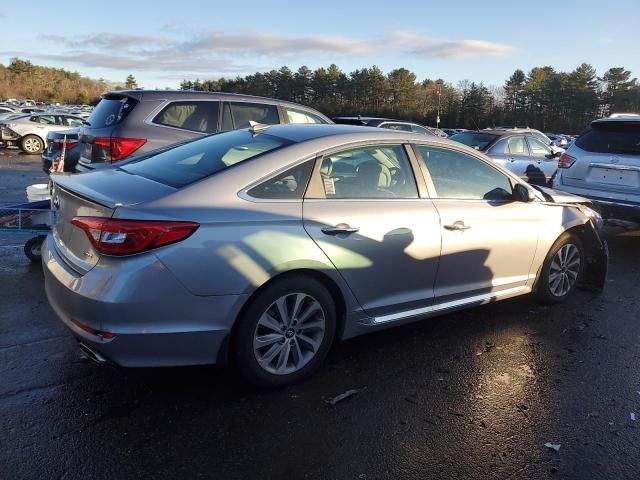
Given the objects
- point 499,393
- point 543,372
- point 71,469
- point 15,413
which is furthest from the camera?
point 543,372

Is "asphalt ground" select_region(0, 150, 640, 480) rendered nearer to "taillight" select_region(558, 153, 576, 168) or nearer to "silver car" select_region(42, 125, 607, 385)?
"silver car" select_region(42, 125, 607, 385)

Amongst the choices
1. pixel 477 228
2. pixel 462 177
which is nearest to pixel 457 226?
pixel 477 228

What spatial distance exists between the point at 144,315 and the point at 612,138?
7.23 meters

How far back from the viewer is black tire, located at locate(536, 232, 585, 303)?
193 inches

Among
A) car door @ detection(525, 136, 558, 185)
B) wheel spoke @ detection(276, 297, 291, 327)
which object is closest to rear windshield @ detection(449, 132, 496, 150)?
car door @ detection(525, 136, 558, 185)

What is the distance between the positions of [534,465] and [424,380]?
95 centimetres

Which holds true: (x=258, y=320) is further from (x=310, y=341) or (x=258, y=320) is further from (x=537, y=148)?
(x=537, y=148)

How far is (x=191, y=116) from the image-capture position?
6.83 meters

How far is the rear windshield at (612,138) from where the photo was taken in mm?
7398

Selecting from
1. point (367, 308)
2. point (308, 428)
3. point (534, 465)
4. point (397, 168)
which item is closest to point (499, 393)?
point (534, 465)

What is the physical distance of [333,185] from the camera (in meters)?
3.54

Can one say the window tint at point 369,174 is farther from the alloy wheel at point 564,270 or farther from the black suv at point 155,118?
the black suv at point 155,118

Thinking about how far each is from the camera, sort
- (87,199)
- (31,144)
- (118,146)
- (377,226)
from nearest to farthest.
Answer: (87,199) → (377,226) → (118,146) → (31,144)

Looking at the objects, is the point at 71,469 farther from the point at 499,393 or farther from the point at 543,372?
the point at 543,372
